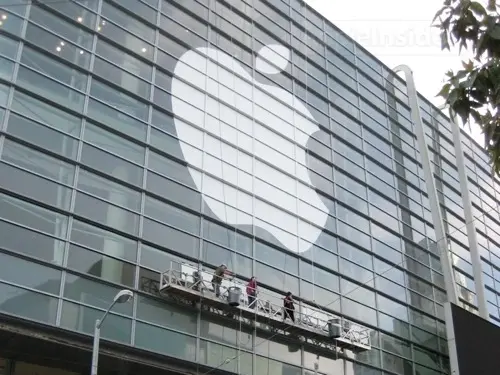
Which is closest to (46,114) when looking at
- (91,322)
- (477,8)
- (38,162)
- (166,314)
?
(38,162)

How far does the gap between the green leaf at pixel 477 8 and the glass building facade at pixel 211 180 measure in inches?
594

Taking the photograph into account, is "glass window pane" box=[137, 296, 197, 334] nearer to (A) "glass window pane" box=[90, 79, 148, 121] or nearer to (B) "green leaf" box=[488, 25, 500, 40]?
(A) "glass window pane" box=[90, 79, 148, 121]

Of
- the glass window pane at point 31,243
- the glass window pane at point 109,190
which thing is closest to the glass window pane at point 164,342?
the glass window pane at point 31,243

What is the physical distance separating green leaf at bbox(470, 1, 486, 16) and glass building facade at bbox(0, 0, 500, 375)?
49.5 ft

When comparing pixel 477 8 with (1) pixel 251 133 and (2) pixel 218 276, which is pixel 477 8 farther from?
(1) pixel 251 133

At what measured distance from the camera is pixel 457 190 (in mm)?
42688

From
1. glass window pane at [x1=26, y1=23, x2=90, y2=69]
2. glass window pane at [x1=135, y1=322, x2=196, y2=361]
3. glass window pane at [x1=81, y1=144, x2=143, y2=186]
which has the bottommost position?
glass window pane at [x1=135, y1=322, x2=196, y2=361]

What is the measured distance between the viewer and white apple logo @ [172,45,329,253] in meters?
26.4

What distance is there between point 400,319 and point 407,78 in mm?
15368

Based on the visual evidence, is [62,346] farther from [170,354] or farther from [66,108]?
[66,108]

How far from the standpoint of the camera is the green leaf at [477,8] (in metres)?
→ 7.84

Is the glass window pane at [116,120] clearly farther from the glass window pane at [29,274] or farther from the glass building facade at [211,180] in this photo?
the glass window pane at [29,274]

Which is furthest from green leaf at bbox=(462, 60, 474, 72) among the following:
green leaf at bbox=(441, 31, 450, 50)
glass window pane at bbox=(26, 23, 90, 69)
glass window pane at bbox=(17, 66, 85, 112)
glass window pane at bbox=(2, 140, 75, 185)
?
glass window pane at bbox=(26, 23, 90, 69)

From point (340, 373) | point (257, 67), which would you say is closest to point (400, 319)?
point (340, 373)
